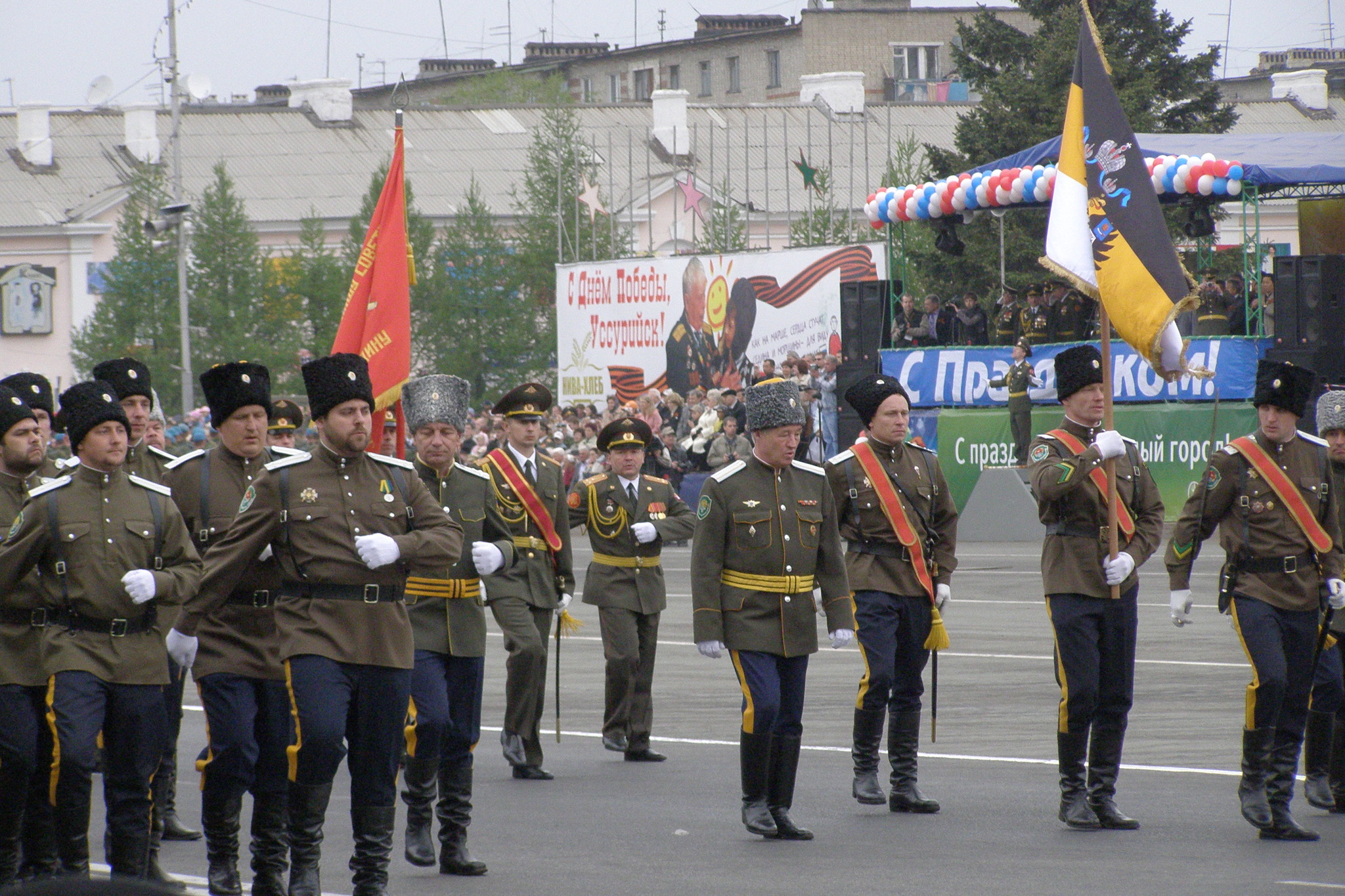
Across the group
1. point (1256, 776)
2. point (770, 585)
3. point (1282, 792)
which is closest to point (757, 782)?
point (770, 585)

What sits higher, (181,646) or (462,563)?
(462,563)

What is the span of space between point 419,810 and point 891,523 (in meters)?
2.79

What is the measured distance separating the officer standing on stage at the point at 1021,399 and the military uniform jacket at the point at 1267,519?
17.5 meters

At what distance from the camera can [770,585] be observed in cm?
904

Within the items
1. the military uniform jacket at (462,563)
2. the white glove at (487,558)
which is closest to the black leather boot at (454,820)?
the military uniform jacket at (462,563)

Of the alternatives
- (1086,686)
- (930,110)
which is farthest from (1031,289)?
(930,110)

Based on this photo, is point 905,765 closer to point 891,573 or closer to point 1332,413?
point 891,573

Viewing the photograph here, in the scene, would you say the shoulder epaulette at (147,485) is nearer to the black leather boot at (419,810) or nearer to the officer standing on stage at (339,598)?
the officer standing on stage at (339,598)

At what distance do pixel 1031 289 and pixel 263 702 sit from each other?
70.6 ft

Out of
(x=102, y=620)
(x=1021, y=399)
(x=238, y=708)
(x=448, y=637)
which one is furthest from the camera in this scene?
(x=1021, y=399)

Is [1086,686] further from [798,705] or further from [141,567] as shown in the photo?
[141,567]

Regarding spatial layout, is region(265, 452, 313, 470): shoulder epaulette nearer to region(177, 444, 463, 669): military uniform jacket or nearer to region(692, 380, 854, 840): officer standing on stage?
region(177, 444, 463, 669): military uniform jacket

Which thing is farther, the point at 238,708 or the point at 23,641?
the point at 238,708

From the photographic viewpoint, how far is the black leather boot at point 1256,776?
28.7 ft
